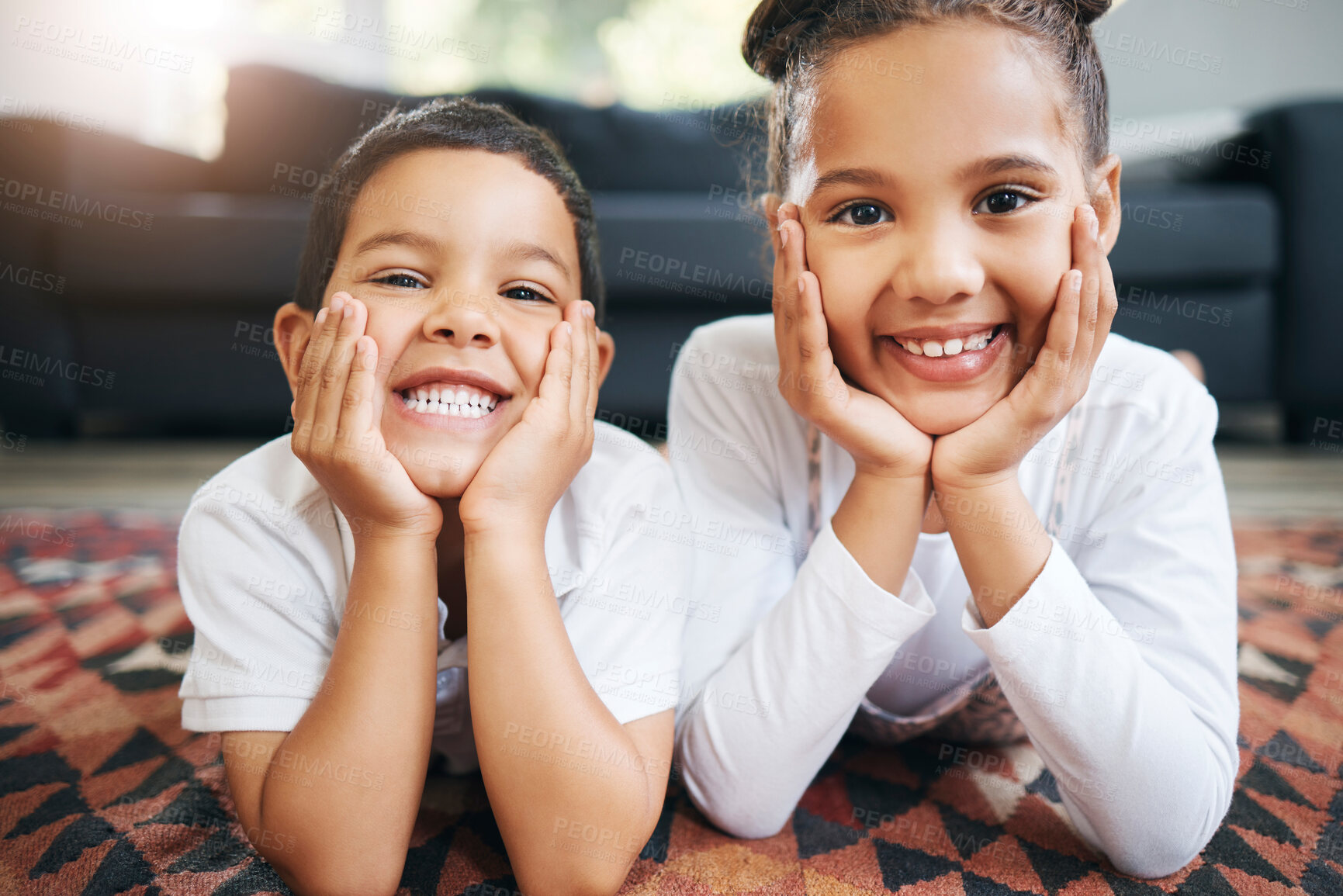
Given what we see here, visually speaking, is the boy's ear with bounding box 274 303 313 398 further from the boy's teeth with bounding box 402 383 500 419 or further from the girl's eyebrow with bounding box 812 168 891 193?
the girl's eyebrow with bounding box 812 168 891 193

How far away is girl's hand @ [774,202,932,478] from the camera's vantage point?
631mm

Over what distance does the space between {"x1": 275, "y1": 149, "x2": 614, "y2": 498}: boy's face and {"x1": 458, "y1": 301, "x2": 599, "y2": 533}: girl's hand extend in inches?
0.8

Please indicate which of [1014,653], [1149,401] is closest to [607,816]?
[1014,653]

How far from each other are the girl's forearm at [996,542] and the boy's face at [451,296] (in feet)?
A: 1.14

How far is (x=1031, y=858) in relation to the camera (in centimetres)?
62

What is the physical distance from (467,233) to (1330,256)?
7.81 ft

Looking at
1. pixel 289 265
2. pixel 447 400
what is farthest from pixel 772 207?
pixel 289 265

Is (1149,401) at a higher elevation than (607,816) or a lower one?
higher

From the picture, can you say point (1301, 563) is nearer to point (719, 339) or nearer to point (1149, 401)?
point (1149, 401)

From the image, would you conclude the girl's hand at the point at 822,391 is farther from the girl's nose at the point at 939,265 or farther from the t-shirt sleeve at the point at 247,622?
the t-shirt sleeve at the point at 247,622

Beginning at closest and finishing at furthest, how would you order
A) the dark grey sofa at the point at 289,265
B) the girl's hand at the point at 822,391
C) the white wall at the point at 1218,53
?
the girl's hand at the point at 822,391 → the dark grey sofa at the point at 289,265 → the white wall at the point at 1218,53

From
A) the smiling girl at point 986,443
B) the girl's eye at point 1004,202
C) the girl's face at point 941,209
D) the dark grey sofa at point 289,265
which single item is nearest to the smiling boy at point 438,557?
the smiling girl at point 986,443

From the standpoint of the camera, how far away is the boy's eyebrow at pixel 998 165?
60cm

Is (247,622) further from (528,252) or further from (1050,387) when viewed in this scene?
(1050,387)
